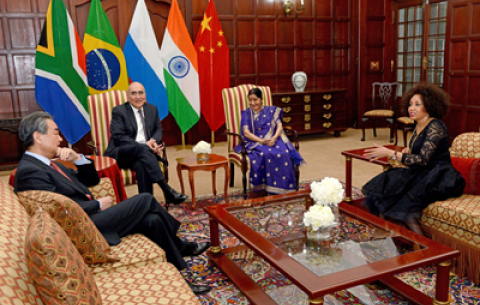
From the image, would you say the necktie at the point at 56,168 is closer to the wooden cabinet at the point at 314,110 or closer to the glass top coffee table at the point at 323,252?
the glass top coffee table at the point at 323,252

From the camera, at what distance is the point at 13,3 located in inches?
229

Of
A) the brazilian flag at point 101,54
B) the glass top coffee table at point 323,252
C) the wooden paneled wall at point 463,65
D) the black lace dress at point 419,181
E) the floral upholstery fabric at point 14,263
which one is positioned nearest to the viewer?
the floral upholstery fabric at point 14,263

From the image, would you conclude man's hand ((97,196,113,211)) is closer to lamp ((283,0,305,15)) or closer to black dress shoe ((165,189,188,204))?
black dress shoe ((165,189,188,204))

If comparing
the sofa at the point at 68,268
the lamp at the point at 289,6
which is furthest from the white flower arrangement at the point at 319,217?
the lamp at the point at 289,6

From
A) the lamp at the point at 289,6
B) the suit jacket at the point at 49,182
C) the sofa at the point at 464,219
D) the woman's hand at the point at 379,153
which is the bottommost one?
the sofa at the point at 464,219

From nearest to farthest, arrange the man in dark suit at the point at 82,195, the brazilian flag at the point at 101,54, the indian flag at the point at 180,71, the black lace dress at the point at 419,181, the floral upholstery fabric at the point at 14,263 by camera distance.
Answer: the floral upholstery fabric at the point at 14,263
the man in dark suit at the point at 82,195
the black lace dress at the point at 419,181
the brazilian flag at the point at 101,54
the indian flag at the point at 180,71

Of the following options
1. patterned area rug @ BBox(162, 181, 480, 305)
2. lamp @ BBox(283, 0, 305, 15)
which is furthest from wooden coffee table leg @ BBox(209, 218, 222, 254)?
lamp @ BBox(283, 0, 305, 15)

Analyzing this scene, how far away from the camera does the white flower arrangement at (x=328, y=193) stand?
92.7 inches

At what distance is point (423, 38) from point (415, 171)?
5139mm

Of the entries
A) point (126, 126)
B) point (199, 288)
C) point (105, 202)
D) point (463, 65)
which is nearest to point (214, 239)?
point (199, 288)

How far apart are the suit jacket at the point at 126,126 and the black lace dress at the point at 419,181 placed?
219 cm

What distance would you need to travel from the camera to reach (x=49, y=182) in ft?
7.19

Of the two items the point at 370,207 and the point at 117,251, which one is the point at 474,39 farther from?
the point at 117,251

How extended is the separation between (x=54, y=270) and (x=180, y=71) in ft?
18.0
